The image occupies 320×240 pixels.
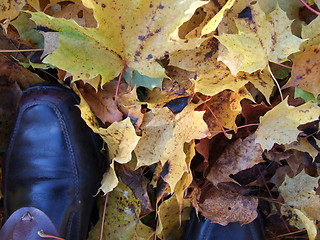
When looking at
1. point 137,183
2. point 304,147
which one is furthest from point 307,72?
point 137,183

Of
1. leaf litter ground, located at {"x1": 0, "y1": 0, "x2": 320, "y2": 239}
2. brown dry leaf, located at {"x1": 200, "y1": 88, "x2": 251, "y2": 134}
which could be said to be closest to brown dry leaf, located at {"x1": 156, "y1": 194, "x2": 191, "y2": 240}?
leaf litter ground, located at {"x1": 0, "y1": 0, "x2": 320, "y2": 239}

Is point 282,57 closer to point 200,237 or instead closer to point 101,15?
point 101,15

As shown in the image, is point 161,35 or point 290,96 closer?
point 161,35

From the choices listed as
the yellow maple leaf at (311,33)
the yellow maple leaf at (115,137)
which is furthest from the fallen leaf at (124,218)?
the yellow maple leaf at (311,33)

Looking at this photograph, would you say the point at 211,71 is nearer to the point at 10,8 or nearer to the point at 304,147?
the point at 304,147

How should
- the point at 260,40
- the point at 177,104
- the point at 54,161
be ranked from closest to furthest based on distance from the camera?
1. the point at 260,40
2. the point at 177,104
3. the point at 54,161

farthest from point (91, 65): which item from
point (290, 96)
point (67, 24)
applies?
point (290, 96)

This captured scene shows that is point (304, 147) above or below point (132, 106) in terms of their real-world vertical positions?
below
